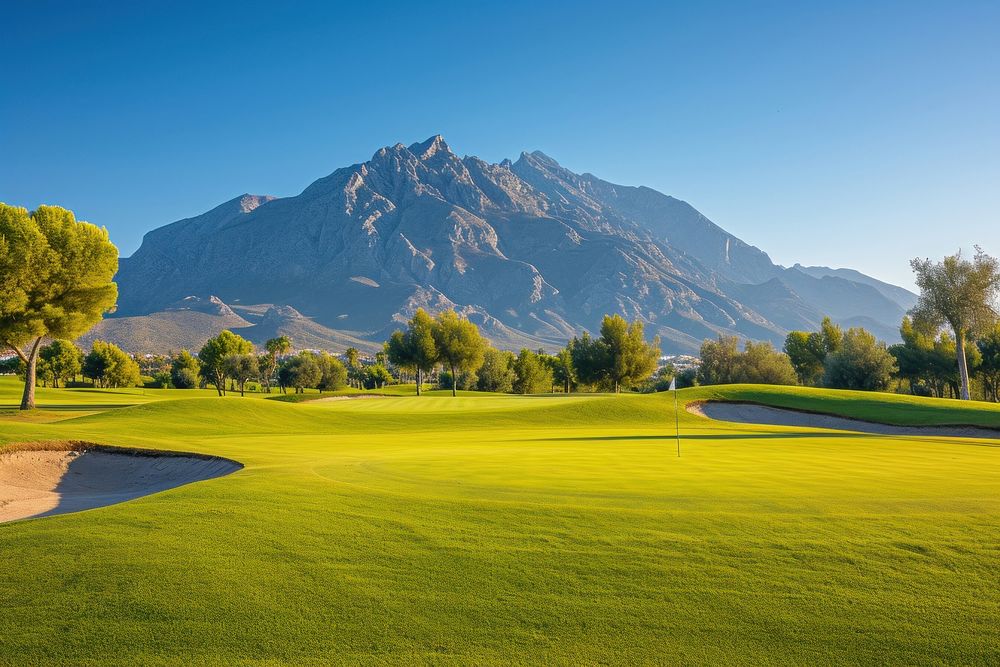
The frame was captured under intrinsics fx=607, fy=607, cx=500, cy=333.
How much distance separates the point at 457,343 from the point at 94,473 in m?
66.3

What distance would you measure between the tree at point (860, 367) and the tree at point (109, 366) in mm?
124639

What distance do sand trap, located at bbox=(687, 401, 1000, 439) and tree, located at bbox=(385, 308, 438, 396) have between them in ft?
148

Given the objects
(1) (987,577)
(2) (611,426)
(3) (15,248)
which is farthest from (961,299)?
(3) (15,248)

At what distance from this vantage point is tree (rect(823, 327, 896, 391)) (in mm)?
72250

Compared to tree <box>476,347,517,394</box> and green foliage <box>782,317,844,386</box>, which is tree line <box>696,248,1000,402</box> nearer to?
green foliage <box>782,317,844,386</box>

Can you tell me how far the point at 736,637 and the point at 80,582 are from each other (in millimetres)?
7280

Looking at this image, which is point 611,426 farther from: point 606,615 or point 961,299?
point 961,299

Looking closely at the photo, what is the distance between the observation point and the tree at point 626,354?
3312 inches

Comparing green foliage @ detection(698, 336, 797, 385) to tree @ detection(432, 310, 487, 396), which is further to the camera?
green foliage @ detection(698, 336, 797, 385)

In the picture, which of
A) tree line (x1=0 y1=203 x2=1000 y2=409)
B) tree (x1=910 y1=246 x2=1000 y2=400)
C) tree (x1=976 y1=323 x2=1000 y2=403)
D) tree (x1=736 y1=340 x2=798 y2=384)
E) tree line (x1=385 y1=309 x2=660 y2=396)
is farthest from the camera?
tree (x1=736 y1=340 x2=798 y2=384)

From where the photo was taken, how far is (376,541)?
325 inches

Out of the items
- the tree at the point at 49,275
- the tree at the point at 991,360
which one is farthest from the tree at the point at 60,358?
the tree at the point at 991,360

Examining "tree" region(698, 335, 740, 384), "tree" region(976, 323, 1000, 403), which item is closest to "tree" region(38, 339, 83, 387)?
"tree" region(698, 335, 740, 384)

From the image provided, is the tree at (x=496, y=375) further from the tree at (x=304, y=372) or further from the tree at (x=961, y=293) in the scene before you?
the tree at (x=961, y=293)
